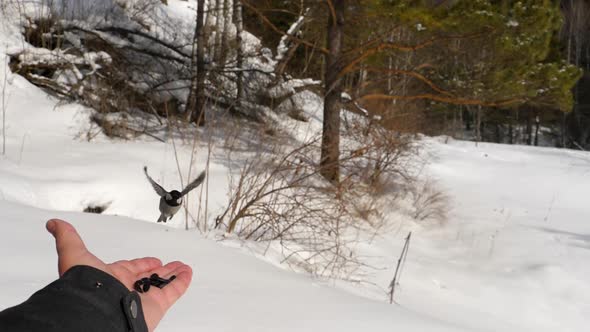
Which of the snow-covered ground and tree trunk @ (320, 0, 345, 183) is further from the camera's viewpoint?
tree trunk @ (320, 0, 345, 183)

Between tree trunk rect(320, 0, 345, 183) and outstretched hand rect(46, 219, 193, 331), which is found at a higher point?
tree trunk rect(320, 0, 345, 183)

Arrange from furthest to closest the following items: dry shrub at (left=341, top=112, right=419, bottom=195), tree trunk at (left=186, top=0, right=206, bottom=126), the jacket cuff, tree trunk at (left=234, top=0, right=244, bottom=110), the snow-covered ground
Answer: tree trunk at (left=234, top=0, right=244, bottom=110) → tree trunk at (left=186, top=0, right=206, bottom=126) → dry shrub at (left=341, top=112, right=419, bottom=195) → the snow-covered ground → the jacket cuff

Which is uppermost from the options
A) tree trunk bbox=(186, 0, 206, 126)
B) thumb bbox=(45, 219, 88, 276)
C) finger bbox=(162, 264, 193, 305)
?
tree trunk bbox=(186, 0, 206, 126)

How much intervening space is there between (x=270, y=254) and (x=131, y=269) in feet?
8.88

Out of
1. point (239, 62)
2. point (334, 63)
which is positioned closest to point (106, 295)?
point (334, 63)

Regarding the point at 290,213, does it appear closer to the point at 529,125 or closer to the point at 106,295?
the point at 106,295

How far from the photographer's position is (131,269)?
1181 millimetres

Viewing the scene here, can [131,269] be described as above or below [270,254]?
above

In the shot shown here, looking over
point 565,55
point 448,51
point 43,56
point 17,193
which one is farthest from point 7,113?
point 565,55

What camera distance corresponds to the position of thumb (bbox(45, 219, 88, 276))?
1002mm

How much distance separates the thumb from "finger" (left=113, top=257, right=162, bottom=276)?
0.15m

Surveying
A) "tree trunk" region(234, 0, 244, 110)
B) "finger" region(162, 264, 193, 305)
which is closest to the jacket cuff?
"finger" region(162, 264, 193, 305)

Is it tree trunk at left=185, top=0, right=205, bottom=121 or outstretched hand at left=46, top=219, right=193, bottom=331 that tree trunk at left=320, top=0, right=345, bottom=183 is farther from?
outstretched hand at left=46, top=219, right=193, bottom=331

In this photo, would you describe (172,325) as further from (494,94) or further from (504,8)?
(494,94)
